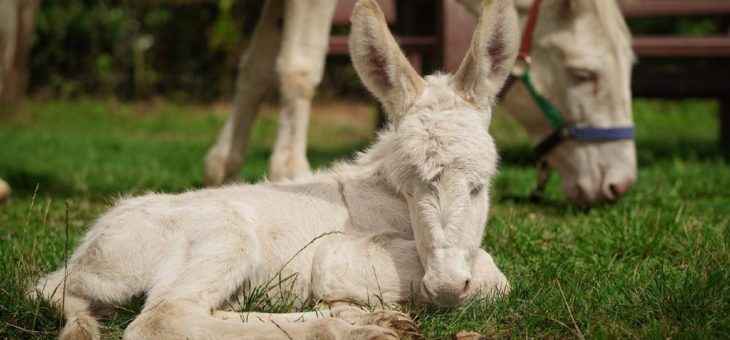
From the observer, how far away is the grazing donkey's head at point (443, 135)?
2934mm

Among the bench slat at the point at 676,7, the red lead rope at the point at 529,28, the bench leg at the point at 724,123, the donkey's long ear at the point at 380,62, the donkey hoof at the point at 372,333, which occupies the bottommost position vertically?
the bench leg at the point at 724,123

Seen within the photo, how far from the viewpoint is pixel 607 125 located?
205 inches

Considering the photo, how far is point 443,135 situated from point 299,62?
2.28 meters

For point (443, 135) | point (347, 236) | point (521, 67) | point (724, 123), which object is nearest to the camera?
point (443, 135)

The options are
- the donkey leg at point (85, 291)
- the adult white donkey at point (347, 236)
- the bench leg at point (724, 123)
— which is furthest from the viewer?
the bench leg at point (724, 123)

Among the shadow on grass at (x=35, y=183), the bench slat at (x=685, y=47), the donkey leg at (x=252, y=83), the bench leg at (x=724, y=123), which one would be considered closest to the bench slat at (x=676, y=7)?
the bench slat at (x=685, y=47)

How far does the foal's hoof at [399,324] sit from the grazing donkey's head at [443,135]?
5.4 inches

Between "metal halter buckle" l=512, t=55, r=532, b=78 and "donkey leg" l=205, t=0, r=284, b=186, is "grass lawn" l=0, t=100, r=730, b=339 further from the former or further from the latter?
"metal halter buckle" l=512, t=55, r=532, b=78

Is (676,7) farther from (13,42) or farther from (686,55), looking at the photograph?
(13,42)

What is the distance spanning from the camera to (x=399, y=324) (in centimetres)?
276

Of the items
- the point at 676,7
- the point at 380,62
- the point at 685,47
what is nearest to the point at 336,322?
the point at 380,62

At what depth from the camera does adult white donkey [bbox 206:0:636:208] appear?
5148 millimetres

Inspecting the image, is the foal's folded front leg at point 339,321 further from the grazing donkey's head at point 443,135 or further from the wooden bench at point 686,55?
the wooden bench at point 686,55

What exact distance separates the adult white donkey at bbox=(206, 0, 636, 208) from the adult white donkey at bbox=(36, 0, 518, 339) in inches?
65.0
